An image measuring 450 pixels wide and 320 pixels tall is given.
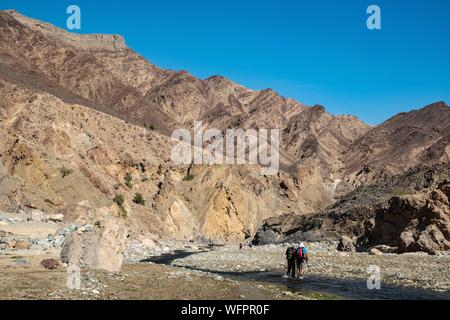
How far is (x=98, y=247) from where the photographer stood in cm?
2014

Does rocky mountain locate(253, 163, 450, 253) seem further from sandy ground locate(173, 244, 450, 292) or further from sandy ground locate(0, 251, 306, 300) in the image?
sandy ground locate(0, 251, 306, 300)

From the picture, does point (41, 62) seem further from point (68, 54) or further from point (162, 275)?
point (162, 275)

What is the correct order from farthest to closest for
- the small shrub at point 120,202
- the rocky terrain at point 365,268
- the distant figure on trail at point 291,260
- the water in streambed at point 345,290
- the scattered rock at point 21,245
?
the small shrub at point 120,202 → the distant figure on trail at point 291,260 → the scattered rock at point 21,245 → the rocky terrain at point 365,268 → the water in streambed at point 345,290

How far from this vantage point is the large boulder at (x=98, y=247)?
1989 cm

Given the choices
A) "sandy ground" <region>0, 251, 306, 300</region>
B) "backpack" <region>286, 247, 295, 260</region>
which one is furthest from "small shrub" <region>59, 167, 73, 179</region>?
"backpack" <region>286, 247, 295, 260</region>

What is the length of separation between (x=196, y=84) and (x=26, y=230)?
553 feet

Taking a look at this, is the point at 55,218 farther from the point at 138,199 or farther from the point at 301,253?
the point at 138,199

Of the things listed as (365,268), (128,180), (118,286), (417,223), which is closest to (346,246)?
(417,223)

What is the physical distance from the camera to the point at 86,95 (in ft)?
409

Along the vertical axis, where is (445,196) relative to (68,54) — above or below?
below

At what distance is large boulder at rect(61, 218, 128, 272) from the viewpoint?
19891mm

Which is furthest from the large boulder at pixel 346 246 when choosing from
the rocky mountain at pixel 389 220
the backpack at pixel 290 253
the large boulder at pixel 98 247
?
the large boulder at pixel 98 247

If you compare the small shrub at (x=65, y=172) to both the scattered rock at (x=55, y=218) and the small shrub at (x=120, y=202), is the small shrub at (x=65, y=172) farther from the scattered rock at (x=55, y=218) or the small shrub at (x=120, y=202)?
the scattered rock at (x=55, y=218)
